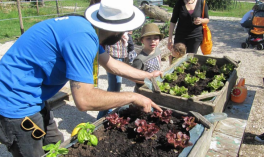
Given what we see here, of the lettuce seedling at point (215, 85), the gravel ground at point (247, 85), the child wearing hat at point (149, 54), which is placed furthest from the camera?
the gravel ground at point (247, 85)

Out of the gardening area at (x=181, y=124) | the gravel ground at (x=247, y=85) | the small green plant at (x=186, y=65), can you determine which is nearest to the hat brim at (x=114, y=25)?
the gardening area at (x=181, y=124)

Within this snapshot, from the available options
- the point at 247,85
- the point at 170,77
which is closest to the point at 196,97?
the point at 170,77

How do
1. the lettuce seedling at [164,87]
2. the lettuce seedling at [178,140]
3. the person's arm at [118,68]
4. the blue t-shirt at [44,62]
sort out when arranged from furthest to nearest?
the lettuce seedling at [164,87] → the person's arm at [118,68] → the lettuce seedling at [178,140] → the blue t-shirt at [44,62]

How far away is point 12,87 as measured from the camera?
1814 mm

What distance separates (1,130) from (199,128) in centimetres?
162

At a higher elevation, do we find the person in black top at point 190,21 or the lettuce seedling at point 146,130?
the person in black top at point 190,21

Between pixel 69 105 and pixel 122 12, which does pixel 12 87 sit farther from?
pixel 69 105

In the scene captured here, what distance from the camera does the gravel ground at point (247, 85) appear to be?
380 cm

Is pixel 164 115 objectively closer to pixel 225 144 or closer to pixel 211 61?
pixel 225 144

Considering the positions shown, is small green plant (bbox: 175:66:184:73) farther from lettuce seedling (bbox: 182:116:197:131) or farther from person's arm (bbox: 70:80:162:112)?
person's arm (bbox: 70:80:162:112)

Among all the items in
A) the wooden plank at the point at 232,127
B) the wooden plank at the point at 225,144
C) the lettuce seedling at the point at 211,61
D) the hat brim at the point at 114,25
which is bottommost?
the wooden plank at the point at 232,127

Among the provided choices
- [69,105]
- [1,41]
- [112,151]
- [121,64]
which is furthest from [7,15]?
[112,151]

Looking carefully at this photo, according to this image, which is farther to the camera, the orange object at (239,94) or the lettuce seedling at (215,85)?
the orange object at (239,94)

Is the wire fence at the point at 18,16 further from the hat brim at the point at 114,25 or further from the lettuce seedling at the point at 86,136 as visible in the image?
the lettuce seedling at the point at 86,136
